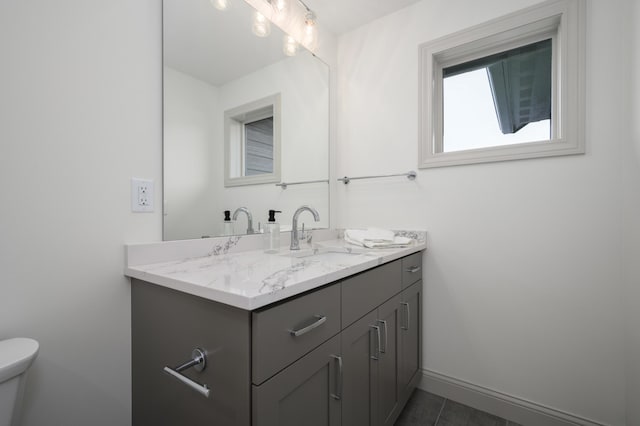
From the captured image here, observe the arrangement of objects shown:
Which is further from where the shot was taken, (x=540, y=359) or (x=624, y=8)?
(x=540, y=359)

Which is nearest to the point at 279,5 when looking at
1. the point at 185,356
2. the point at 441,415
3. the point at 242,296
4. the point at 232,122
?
the point at 232,122

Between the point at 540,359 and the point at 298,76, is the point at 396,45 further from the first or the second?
the point at 540,359

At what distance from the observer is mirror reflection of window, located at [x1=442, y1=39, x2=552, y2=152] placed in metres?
1.49

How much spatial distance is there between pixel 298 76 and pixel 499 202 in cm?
140

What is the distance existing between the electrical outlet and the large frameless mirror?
0.19 feet

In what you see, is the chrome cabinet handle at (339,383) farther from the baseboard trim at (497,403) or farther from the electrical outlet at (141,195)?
the baseboard trim at (497,403)

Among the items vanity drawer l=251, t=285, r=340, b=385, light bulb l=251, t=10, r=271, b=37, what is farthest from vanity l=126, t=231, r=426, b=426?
light bulb l=251, t=10, r=271, b=37

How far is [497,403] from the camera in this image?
1.48 m

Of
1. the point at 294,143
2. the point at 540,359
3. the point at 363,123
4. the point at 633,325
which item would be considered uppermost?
the point at 363,123

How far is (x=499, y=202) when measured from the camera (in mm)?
1492

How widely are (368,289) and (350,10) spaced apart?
1.78m

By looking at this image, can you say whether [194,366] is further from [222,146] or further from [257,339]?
[222,146]

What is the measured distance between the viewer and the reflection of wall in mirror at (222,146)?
1.13m

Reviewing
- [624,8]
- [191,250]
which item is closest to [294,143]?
[191,250]
